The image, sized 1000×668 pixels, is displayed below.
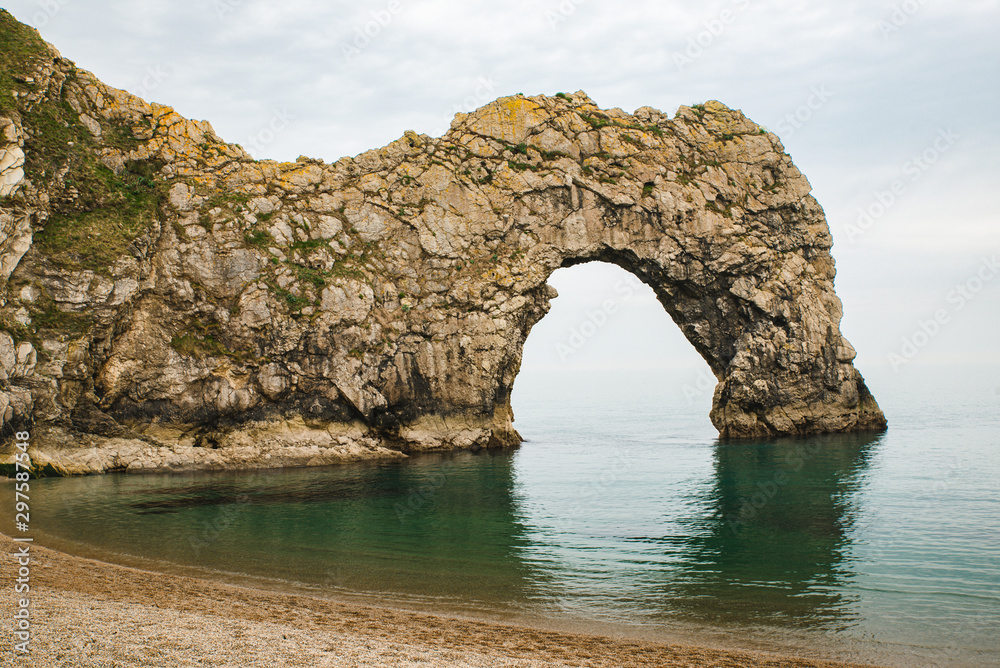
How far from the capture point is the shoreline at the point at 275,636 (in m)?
10.6

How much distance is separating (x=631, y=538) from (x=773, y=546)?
4710 millimetres

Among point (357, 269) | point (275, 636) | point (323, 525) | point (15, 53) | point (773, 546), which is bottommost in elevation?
point (773, 546)

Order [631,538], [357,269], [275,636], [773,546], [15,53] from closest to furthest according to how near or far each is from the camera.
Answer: [275,636] → [773,546] → [631,538] → [15,53] → [357,269]

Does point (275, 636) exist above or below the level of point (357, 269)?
below

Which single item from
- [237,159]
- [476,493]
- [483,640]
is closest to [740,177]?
[476,493]

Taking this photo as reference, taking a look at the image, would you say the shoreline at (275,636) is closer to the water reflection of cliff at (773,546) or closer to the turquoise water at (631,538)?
the turquoise water at (631,538)

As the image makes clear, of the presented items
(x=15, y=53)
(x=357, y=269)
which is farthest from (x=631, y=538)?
(x=15, y=53)

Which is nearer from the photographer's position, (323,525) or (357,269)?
(323,525)

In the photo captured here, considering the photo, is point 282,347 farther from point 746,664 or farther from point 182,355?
point 746,664

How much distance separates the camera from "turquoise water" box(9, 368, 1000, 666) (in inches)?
591

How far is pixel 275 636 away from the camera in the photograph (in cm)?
1205

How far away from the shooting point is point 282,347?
138 ft

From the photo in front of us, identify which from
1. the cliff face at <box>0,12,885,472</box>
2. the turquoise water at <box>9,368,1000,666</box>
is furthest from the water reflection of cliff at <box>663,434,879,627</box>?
the cliff face at <box>0,12,885,472</box>

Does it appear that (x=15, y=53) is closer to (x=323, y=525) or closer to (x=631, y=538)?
(x=323, y=525)
